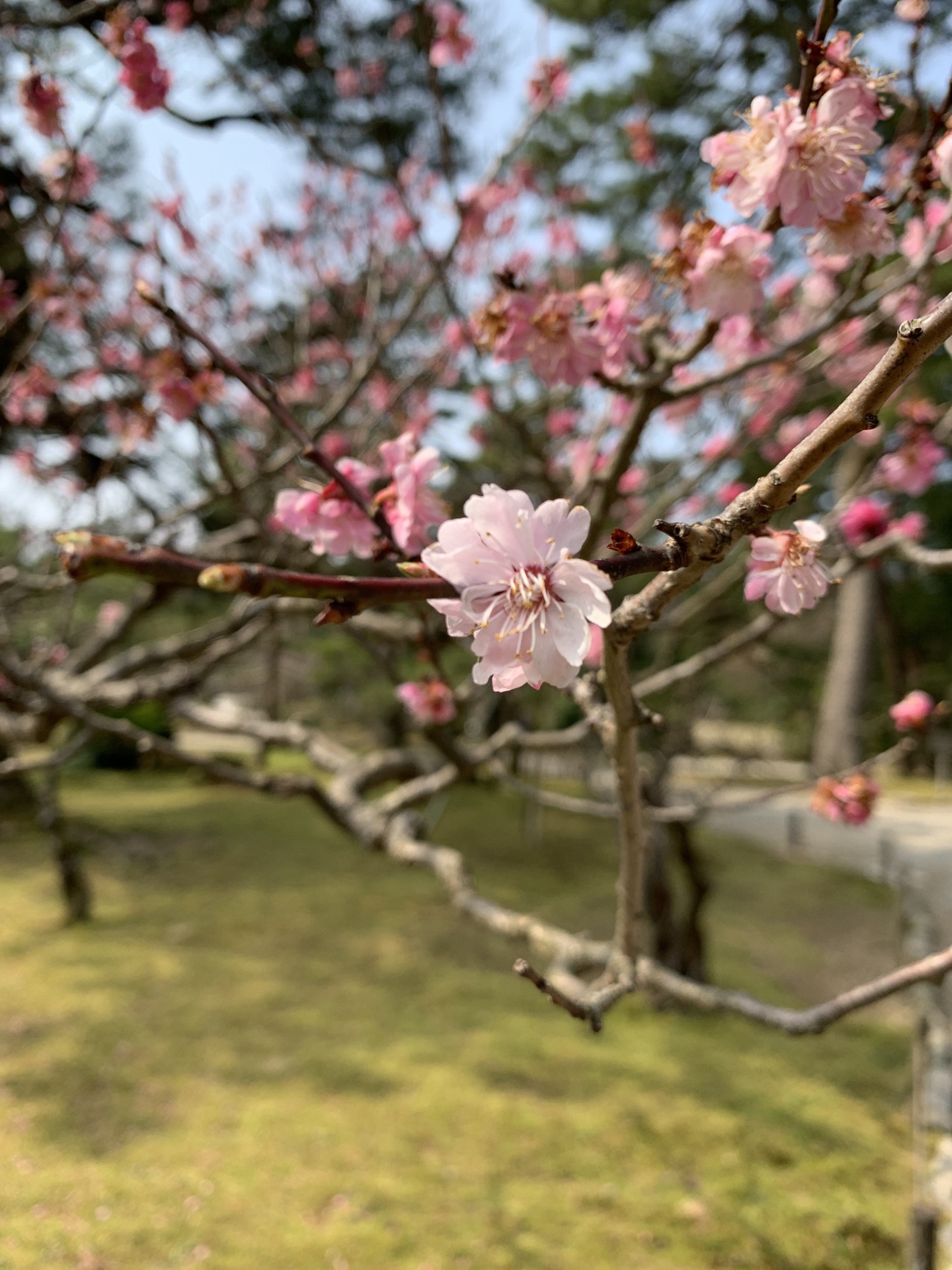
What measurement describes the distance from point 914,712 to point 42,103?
9.88ft

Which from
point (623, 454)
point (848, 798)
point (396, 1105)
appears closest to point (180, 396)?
point (623, 454)

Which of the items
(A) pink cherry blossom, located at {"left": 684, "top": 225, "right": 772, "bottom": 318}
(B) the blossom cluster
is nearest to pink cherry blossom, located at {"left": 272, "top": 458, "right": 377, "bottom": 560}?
(B) the blossom cluster

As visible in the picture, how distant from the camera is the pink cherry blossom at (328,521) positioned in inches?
38.6

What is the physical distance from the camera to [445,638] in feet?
6.62

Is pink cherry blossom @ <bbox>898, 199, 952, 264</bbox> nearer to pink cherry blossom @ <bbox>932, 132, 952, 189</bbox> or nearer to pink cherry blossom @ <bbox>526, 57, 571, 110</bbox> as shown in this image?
pink cherry blossom @ <bbox>932, 132, 952, 189</bbox>

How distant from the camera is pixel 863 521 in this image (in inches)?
83.4

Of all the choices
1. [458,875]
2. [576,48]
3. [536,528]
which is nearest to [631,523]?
[458,875]

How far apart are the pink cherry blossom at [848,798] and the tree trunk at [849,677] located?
9.27m

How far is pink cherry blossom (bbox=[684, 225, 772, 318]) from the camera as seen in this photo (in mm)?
1031

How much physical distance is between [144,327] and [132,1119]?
4.25 metres

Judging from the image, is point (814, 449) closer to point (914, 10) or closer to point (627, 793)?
point (627, 793)

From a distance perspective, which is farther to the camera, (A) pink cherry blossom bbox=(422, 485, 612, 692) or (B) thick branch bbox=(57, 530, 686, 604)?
(A) pink cherry blossom bbox=(422, 485, 612, 692)

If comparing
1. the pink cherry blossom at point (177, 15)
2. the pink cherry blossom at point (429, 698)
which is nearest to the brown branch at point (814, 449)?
the pink cherry blossom at point (429, 698)

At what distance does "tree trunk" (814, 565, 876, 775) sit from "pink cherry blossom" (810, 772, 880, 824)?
30.4 feet
